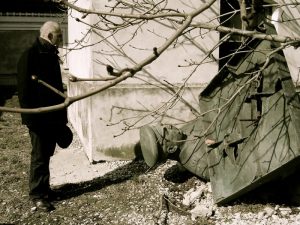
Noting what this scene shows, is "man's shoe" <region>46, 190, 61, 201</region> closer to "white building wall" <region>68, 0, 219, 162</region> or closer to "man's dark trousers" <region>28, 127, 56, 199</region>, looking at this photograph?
"man's dark trousers" <region>28, 127, 56, 199</region>

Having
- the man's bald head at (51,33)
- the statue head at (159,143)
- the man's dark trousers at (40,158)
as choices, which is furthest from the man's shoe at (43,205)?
the man's bald head at (51,33)

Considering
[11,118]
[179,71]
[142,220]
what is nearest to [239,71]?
[179,71]

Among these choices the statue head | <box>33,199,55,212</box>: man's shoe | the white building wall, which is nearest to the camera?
<box>33,199,55,212</box>: man's shoe

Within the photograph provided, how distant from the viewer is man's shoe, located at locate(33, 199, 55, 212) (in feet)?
15.3

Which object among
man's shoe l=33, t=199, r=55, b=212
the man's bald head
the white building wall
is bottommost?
man's shoe l=33, t=199, r=55, b=212

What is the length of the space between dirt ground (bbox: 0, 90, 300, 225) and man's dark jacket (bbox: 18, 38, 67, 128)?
1043 millimetres

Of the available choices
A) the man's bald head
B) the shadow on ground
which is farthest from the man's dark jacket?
the shadow on ground

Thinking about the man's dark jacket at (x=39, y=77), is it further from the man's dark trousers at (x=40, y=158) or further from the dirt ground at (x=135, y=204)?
the dirt ground at (x=135, y=204)

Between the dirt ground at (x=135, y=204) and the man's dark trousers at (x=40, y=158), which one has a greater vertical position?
the man's dark trousers at (x=40, y=158)

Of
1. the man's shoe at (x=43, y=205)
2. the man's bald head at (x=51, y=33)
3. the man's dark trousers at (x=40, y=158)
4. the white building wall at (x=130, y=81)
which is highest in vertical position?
the man's bald head at (x=51, y=33)

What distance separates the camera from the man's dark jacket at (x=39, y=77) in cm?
445

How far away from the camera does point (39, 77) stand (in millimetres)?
4473

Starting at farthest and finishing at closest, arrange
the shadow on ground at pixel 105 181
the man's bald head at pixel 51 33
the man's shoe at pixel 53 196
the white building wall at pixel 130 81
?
the white building wall at pixel 130 81 → the shadow on ground at pixel 105 181 → the man's shoe at pixel 53 196 → the man's bald head at pixel 51 33

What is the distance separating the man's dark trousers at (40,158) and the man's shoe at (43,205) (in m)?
0.05
